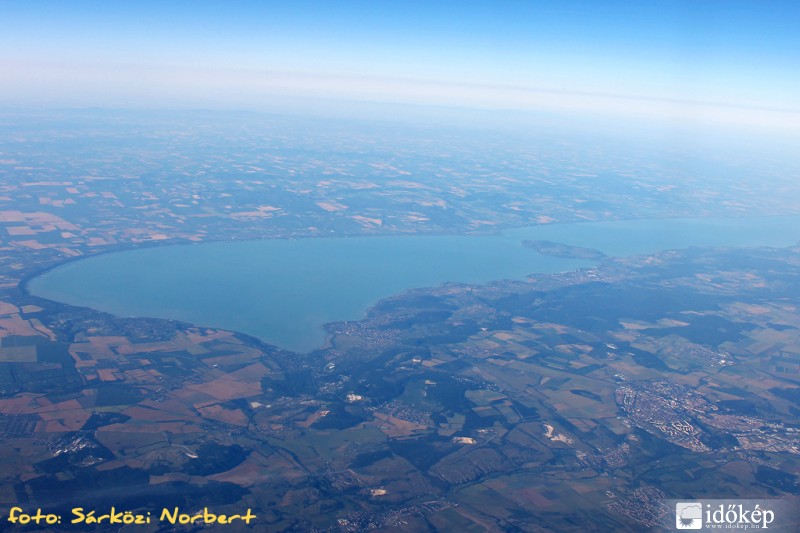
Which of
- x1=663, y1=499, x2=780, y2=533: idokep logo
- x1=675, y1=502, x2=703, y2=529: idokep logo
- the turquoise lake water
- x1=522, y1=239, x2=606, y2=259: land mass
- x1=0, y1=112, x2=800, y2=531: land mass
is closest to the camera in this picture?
x1=675, y1=502, x2=703, y2=529: idokep logo

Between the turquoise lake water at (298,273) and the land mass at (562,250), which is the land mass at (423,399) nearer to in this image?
the turquoise lake water at (298,273)

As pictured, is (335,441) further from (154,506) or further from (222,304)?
(222,304)

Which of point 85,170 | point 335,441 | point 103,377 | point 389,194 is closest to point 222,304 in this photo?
point 103,377

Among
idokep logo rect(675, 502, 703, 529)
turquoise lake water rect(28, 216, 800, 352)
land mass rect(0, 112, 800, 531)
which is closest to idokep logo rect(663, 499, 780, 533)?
idokep logo rect(675, 502, 703, 529)

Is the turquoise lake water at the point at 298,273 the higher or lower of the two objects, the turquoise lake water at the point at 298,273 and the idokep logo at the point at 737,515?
the lower

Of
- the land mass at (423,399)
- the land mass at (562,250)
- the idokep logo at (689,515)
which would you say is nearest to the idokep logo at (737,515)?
the idokep logo at (689,515)

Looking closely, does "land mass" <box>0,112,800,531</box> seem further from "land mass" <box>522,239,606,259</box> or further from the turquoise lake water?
"land mass" <box>522,239,606,259</box>
